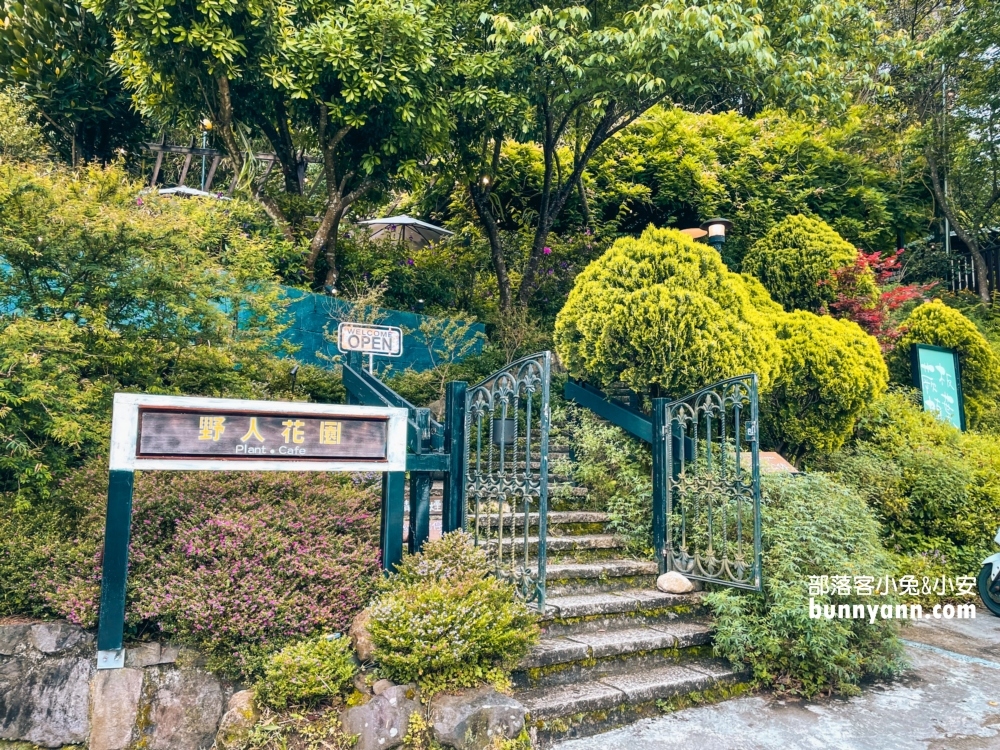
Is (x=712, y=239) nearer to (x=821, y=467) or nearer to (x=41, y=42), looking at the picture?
(x=821, y=467)

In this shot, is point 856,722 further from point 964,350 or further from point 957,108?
point 957,108

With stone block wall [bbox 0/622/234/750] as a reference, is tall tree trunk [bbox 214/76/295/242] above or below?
above

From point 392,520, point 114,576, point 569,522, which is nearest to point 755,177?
point 569,522

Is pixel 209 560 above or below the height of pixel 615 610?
above

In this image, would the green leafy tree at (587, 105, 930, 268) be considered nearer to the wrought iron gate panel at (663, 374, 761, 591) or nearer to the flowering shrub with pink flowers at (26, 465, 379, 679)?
the wrought iron gate panel at (663, 374, 761, 591)

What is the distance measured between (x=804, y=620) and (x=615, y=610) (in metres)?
1.11

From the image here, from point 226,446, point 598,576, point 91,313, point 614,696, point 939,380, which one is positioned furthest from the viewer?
point 939,380

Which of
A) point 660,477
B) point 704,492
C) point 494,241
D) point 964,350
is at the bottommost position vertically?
point 704,492

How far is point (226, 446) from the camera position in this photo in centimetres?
345

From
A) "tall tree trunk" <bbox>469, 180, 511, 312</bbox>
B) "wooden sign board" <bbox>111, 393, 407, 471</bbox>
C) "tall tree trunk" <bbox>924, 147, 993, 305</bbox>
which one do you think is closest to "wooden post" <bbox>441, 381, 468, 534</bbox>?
"wooden sign board" <bbox>111, 393, 407, 471</bbox>

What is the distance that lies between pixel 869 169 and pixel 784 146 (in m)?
1.46

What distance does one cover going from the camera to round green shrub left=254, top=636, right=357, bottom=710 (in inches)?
125

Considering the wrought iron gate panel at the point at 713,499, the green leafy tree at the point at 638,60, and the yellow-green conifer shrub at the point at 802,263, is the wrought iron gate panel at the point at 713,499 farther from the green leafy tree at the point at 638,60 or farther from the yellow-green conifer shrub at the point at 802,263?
the yellow-green conifer shrub at the point at 802,263

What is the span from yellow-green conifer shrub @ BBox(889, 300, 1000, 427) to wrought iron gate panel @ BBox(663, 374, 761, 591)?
509cm
